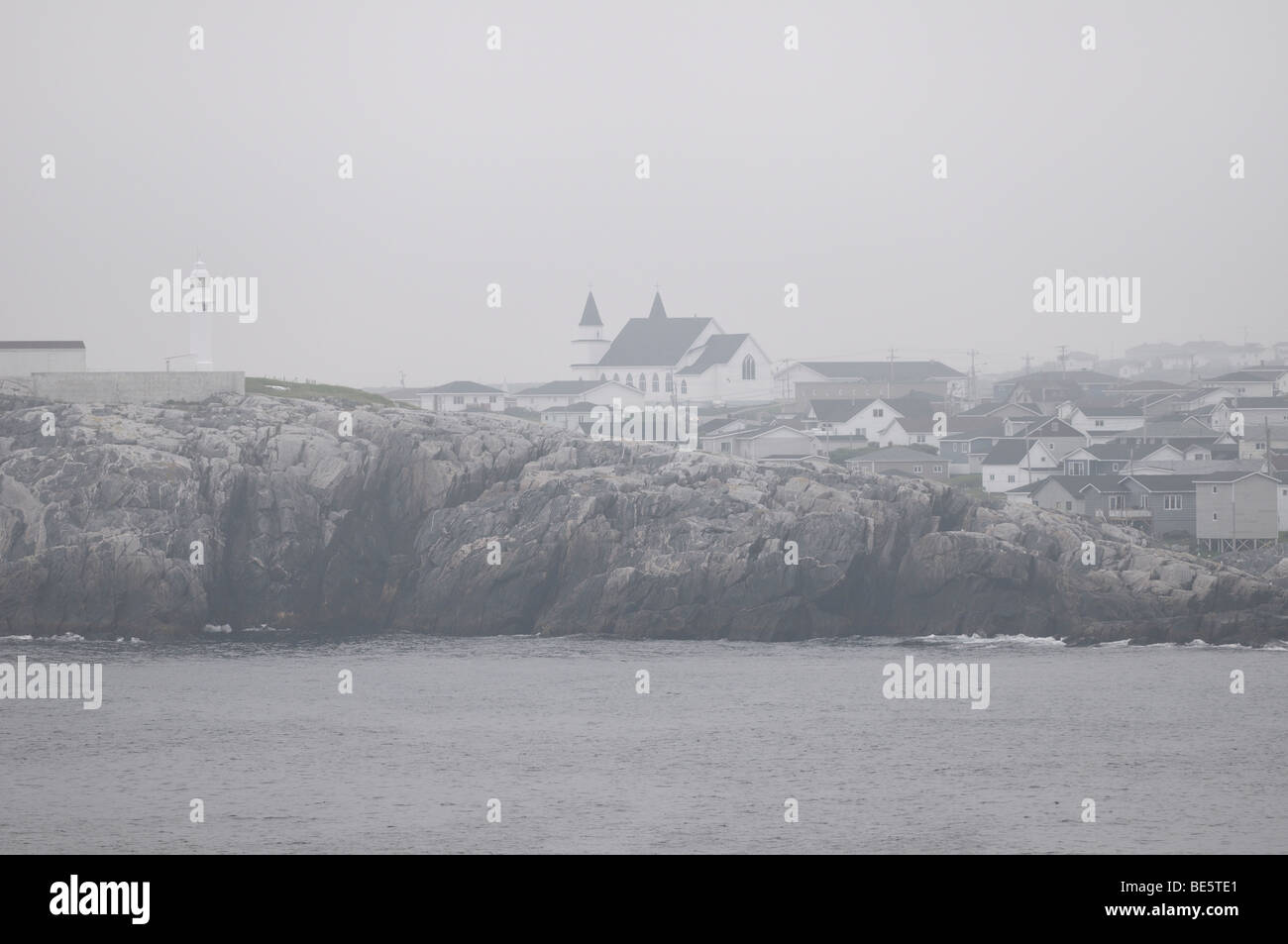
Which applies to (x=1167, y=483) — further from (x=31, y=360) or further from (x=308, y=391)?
(x=31, y=360)

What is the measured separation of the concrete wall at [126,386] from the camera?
266ft

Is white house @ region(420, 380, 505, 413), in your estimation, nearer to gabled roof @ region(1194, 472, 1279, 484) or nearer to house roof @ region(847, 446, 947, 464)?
house roof @ region(847, 446, 947, 464)

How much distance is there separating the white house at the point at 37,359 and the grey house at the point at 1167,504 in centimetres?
5354

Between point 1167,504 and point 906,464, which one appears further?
point 906,464

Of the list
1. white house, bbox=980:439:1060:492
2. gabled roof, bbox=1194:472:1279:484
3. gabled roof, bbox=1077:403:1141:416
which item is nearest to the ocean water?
gabled roof, bbox=1194:472:1279:484

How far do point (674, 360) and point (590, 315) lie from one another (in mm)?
10302

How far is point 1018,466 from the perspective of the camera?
308 feet

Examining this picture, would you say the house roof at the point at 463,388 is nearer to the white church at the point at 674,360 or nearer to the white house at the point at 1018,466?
the white church at the point at 674,360

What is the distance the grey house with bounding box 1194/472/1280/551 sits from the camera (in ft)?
262

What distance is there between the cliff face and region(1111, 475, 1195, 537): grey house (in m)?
8.48

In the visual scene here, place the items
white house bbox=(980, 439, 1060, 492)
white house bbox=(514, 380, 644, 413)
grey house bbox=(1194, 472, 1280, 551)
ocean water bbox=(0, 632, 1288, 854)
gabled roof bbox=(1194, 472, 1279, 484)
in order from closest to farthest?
ocean water bbox=(0, 632, 1288, 854), grey house bbox=(1194, 472, 1280, 551), gabled roof bbox=(1194, 472, 1279, 484), white house bbox=(980, 439, 1060, 492), white house bbox=(514, 380, 644, 413)

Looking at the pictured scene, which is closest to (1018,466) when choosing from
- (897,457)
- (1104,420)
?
(897,457)
